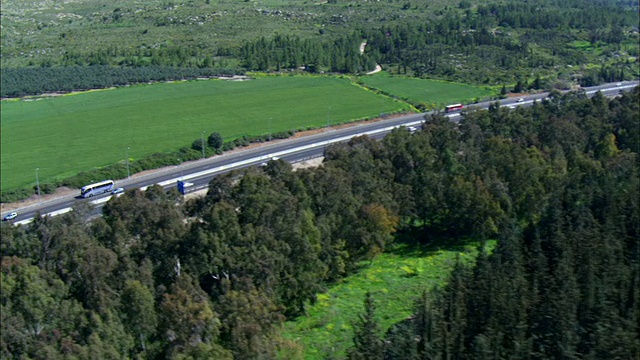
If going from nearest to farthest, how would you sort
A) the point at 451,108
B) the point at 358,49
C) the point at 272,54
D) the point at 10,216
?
the point at 10,216, the point at 451,108, the point at 272,54, the point at 358,49

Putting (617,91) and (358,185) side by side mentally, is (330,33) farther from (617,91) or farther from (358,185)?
(358,185)

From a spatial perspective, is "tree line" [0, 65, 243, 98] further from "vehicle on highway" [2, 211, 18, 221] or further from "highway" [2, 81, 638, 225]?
"vehicle on highway" [2, 211, 18, 221]

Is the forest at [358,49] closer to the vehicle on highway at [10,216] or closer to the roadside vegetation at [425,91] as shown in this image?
the roadside vegetation at [425,91]

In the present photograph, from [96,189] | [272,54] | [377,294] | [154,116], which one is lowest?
[377,294]

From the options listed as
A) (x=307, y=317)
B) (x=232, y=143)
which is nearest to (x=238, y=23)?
(x=232, y=143)

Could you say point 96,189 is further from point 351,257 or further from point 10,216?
point 351,257

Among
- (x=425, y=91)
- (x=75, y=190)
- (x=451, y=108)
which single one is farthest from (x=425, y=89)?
(x=75, y=190)

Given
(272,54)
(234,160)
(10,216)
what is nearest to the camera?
(10,216)
